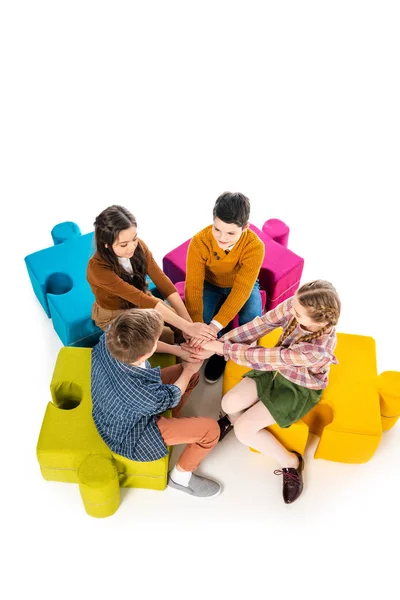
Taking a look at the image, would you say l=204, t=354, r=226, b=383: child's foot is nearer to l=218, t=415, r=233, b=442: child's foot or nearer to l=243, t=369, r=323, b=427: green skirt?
l=218, t=415, r=233, b=442: child's foot

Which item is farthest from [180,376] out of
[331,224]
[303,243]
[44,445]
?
[331,224]

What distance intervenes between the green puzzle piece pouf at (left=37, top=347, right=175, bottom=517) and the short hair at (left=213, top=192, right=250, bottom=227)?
0.80 meters

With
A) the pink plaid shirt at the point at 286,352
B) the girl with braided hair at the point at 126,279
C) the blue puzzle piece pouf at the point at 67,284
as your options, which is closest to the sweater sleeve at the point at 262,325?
the pink plaid shirt at the point at 286,352

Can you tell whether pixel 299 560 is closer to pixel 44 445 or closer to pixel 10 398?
pixel 44 445

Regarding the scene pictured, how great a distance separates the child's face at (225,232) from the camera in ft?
6.36

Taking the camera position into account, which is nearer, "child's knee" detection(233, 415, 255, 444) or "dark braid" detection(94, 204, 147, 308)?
"dark braid" detection(94, 204, 147, 308)

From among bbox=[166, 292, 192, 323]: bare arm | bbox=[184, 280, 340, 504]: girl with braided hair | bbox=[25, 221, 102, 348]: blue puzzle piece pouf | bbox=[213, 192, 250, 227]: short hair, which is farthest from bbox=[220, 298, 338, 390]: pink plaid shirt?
bbox=[25, 221, 102, 348]: blue puzzle piece pouf

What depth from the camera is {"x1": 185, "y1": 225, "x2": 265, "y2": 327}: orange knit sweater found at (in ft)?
7.00

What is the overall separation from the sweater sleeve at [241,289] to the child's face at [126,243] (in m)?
Answer: 0.44

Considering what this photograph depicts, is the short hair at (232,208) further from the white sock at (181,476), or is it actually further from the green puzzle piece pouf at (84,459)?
the white sock at (181,476)

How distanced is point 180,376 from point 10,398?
2.58 feet

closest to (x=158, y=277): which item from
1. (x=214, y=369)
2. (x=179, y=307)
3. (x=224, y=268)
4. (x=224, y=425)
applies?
(x=179, y=307)

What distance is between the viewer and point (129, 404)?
172 centimetres

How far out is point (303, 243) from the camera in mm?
3100
